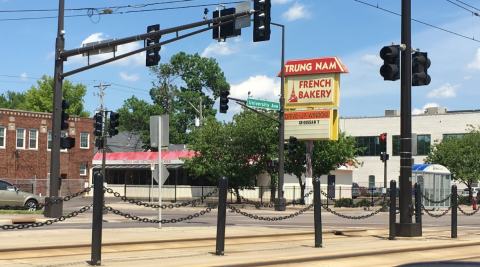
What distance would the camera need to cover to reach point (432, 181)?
38.4 m

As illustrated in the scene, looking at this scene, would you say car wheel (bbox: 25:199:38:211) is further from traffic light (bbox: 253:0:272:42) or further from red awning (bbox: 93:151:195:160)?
red awning (bbox: 93:151:195:160)

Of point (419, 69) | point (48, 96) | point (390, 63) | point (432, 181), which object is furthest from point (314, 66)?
point (48, 96)

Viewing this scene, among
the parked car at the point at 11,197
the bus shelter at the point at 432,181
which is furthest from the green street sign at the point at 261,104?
the parked car at the point at 11,197

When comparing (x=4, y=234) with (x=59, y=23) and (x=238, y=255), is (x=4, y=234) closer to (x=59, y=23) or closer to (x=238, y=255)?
(x=238, y=255)

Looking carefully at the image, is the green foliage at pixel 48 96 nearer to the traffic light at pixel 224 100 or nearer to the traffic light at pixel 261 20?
the traffic light at pixel 224 100

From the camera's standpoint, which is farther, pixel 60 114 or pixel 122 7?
pixel 122 7

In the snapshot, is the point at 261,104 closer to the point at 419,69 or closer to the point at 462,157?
the point at 419,69

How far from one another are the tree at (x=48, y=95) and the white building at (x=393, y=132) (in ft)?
118

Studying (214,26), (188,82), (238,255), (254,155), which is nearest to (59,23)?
(214,26)

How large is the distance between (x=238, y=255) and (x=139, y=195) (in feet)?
152

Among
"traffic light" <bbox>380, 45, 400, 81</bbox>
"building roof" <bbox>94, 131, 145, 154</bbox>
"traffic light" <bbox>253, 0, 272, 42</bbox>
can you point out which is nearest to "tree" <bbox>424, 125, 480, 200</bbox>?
"traffic light" <bbox>253, 0, 272, 42</bbox>

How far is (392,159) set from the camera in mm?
80438

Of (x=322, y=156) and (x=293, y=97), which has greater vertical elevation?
(x=293, y=97)

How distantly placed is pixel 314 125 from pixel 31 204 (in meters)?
18.8
